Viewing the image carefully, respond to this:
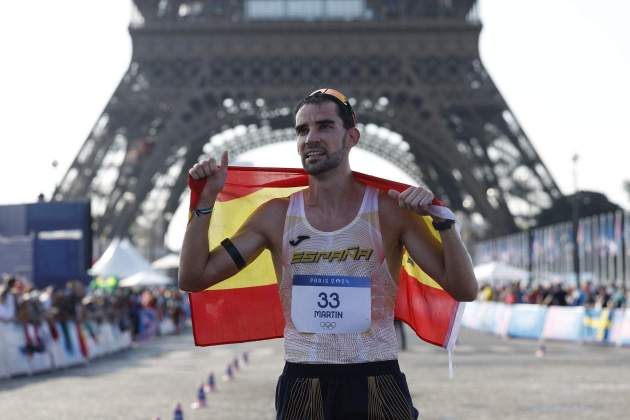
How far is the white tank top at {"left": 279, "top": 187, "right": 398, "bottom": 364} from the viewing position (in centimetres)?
425

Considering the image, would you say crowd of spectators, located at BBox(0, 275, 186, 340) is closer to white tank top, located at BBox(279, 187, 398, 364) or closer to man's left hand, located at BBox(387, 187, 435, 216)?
white tank top, located at BBox(279, 187, 398, 364)

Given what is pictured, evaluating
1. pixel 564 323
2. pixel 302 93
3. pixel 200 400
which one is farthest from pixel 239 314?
pixel 302 93

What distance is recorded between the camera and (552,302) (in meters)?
28.7

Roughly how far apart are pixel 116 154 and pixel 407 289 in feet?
157

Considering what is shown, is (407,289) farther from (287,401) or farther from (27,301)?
(27,301)

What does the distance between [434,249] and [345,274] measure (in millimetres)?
315

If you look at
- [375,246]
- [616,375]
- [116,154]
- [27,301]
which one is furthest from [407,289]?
[116,154]

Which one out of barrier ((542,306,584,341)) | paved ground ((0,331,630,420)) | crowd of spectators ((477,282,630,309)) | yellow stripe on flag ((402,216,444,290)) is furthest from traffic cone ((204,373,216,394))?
barrier ((542,306,584,341))

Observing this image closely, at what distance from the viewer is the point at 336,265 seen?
4.29 m

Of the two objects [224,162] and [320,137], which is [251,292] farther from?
[320,137]

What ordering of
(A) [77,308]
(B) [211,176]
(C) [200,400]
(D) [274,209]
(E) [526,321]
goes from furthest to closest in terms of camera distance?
1. (E) [526,321]
2. (A) [77,308]
3. (C) [200,400]
4. (D) [274,209]
5. (B) [211,176]

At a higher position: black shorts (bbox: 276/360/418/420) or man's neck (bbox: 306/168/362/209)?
man's neck (bbox: 306/168/362/209)

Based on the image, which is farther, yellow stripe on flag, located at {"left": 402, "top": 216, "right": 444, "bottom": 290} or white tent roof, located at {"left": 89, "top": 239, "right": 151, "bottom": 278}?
white tent roof, located at {"left": 89, "top": 239, "right": 151, "bottom": 278}

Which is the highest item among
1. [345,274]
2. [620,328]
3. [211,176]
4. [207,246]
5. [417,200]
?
[211,176]
